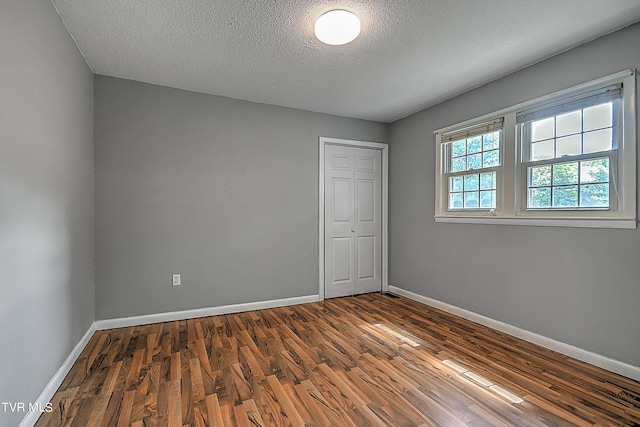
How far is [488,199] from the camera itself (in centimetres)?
320

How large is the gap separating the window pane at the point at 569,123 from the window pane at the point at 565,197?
1.56ft

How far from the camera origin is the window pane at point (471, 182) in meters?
3.33

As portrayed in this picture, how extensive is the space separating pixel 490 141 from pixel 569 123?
28.7 inches

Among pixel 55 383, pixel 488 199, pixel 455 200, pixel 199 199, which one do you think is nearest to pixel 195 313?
pixel 199 199

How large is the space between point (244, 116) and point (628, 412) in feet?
13.5

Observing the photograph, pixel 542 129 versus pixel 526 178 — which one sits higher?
pixel 542 129

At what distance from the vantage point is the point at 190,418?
1.70 m

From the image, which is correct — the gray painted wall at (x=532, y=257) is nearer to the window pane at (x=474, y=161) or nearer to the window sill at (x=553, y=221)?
the window sill at (x=553, y=221)

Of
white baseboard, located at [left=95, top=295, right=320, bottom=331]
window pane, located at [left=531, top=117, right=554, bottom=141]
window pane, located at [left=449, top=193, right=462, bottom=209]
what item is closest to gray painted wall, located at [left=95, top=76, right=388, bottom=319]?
white baseboard, located at [left=95, top=295, right=320, bottom=331]

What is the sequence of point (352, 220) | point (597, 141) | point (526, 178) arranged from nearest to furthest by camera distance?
point (597, 141) < point (526, 178) < point (352, 220)

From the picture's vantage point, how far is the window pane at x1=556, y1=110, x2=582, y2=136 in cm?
245

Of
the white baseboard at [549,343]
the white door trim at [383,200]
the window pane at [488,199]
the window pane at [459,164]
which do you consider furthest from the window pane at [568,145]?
the white door trim at [383,200]

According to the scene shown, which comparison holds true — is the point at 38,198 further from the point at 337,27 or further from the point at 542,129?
the point at 542,129

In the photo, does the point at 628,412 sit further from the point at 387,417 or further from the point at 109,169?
the point at 109,169
